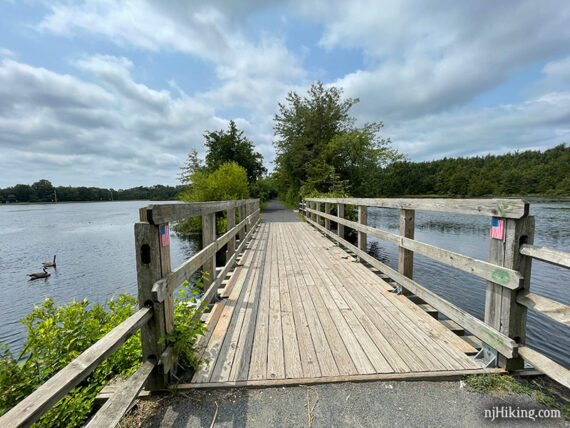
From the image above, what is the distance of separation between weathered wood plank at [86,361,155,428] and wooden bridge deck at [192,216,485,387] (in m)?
0.41

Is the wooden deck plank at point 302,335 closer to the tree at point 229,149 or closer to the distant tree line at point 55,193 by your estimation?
the tree at point 229,149

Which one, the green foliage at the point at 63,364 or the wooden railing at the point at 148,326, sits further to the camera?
the green foliage at the point at 63,364

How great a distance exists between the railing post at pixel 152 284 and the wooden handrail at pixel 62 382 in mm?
174

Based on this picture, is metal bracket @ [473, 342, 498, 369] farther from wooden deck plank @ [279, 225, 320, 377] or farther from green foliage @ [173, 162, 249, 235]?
green foliage @ [173, 162, 249, 235]

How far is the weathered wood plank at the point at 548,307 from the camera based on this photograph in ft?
4.81

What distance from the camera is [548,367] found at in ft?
5.22

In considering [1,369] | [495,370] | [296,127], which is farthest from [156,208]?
[296,127]

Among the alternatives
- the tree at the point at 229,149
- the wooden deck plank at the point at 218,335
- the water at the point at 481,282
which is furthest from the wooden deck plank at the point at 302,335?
the tree at the point at 229,149

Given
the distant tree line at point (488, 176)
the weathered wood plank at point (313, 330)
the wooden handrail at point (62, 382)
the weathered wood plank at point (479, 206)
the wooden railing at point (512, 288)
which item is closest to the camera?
the wooden handrail at point (62, 382)

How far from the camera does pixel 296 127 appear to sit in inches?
878

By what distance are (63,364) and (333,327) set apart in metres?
2.62

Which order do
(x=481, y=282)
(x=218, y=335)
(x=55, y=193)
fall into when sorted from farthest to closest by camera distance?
(x=55, y=193) → (x=481, y=282) → (x=218, y=335)

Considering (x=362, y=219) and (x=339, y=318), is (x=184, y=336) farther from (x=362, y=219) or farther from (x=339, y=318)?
(x=362, y=219)

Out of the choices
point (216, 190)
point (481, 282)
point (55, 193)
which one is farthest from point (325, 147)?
point (55, 193)
